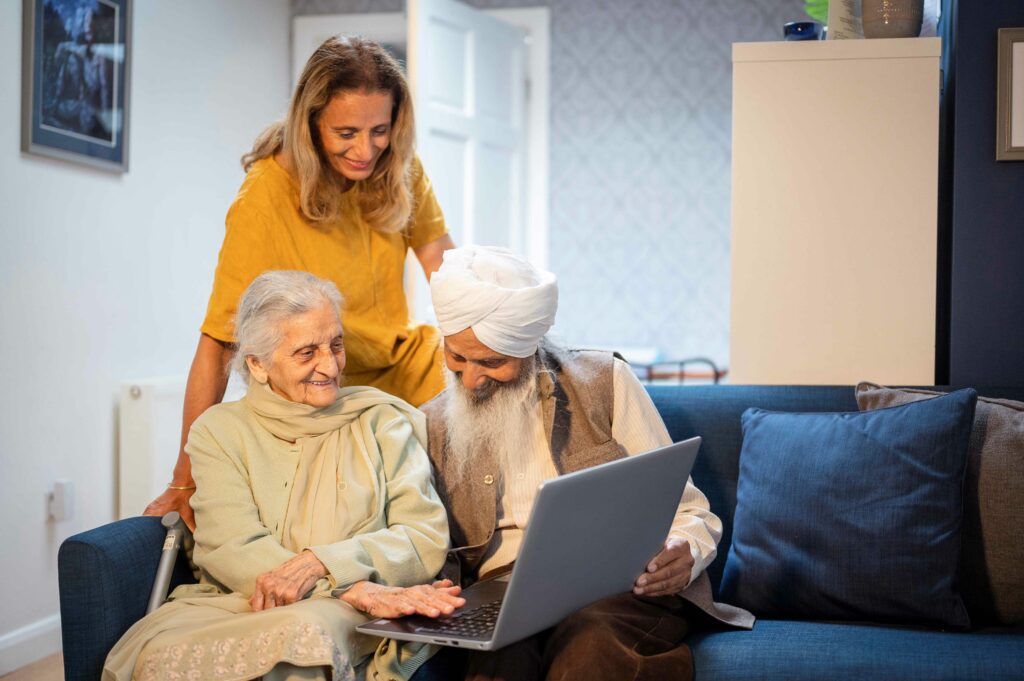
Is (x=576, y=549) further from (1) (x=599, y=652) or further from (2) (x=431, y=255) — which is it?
(2) (x=431, y=255)

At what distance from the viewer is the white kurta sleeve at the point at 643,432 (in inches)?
87.6

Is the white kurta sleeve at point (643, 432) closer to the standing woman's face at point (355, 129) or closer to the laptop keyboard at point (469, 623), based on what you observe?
the laptop keyboard at point (469, 623)

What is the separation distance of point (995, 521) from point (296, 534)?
4.75ft

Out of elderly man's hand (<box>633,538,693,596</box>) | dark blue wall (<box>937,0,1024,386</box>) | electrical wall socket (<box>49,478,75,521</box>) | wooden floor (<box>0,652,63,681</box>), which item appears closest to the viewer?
elderly man's hand (<box>633,538,693,596</box>)

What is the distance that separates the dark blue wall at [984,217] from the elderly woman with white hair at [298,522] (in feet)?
4.75

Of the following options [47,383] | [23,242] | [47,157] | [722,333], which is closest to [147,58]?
[47,157]

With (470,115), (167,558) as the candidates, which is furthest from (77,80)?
(167,558)

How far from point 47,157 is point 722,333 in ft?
10.5

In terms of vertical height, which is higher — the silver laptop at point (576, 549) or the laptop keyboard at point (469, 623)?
the silver laptop at point (576, 549)

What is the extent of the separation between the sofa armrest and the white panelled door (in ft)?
8.11

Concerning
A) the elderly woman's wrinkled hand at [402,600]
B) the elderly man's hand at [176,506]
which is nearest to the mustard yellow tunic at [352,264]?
the elderly man's hand at [176,506]

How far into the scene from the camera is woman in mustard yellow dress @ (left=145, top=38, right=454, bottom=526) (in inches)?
96.5

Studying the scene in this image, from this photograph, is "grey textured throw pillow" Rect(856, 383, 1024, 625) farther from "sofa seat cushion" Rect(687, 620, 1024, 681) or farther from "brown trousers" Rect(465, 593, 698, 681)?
"brown trousers" Rect(465, 593, 698, 681)

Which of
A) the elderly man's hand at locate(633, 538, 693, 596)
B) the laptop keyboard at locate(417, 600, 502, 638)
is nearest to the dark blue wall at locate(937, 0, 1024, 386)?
the elderly man's hand at locate(633, 538, 693, 596)
